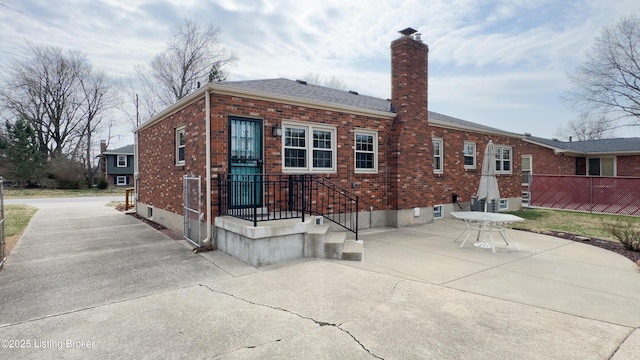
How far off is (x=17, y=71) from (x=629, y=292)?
43344 millimetres

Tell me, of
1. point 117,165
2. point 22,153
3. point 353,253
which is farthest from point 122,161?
point 353,253

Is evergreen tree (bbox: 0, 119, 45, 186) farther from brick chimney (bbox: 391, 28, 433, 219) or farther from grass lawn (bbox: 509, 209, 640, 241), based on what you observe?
grass lawn (bbox: 509, 209, 640, 241)

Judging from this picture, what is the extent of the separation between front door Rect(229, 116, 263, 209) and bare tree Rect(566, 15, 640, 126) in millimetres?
22733

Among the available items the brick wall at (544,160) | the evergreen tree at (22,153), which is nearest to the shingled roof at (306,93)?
the brick wall at (544,160)

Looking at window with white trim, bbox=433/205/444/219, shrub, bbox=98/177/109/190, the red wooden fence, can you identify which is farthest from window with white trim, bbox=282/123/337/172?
shrub, bbox=98/177/109/190

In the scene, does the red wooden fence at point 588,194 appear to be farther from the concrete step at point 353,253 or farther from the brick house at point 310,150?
the concrete step at point 353,253

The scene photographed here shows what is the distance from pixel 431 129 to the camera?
11.2 meters

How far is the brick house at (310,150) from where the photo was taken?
693cm

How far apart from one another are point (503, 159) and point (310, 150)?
33.4ft

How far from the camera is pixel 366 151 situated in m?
9.66

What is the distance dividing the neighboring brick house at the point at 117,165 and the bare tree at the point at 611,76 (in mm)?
42100

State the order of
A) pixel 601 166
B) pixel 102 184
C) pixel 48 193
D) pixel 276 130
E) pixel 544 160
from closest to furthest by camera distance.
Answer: pixel 276 130 < pixel 544 160 < pixel 601 166 < pixel 48 193 < pixel 102 184

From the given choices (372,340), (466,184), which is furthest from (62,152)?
(372,340)

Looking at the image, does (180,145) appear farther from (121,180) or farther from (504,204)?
(121,180)
